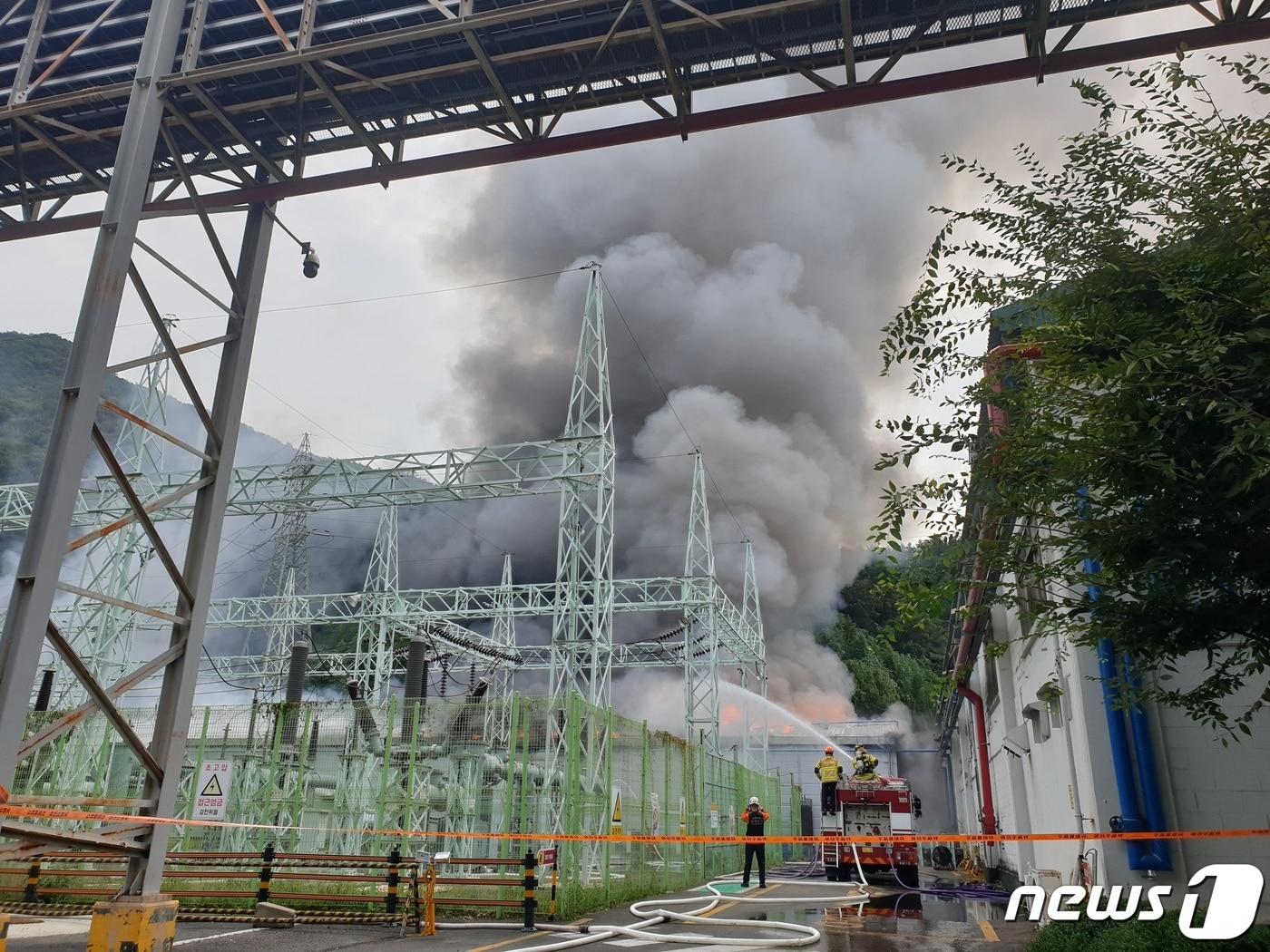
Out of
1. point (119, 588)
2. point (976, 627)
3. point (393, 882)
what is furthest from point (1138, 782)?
point (119, 588)

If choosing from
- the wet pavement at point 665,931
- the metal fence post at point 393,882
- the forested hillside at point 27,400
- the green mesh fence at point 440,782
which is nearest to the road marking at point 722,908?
the wet pavement at point 665,931

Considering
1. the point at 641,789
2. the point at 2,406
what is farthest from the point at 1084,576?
the point at 2,406

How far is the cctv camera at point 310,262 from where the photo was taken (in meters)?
11.1

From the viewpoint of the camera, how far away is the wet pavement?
9.97 metres

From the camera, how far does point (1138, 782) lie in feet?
31.8

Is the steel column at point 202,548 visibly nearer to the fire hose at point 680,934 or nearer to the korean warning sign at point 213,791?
the fire hose at point 680,934

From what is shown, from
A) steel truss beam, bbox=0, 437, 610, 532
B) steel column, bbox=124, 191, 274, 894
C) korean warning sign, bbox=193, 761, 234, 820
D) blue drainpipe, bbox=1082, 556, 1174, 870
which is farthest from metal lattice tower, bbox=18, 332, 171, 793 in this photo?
blue drainpipe, bbox=1082, 556, 1174, 870

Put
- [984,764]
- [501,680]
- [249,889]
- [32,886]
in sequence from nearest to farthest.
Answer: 1. [32,886]
2. [249,889]
3. [984,764]
4. [501,680]

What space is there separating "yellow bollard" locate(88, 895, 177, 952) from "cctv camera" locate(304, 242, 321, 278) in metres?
7.10

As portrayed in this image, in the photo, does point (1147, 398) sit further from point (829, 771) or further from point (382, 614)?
point (382, 614)

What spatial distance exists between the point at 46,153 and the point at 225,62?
3168mm

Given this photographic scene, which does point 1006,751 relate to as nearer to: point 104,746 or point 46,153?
point 104,746

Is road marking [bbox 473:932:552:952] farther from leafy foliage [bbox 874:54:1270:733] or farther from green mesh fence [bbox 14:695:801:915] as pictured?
leafy foliage [bbox 874:54:1270:733]

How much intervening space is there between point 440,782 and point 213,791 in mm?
6959
